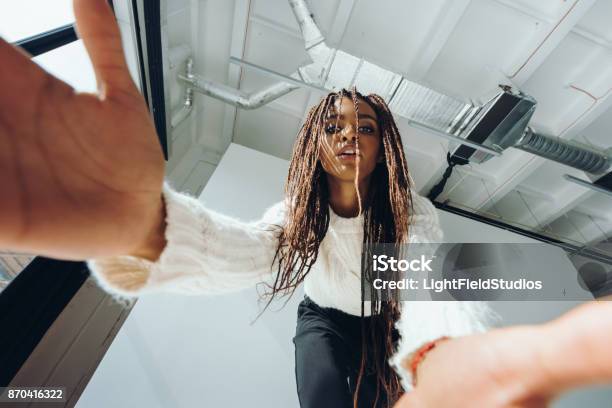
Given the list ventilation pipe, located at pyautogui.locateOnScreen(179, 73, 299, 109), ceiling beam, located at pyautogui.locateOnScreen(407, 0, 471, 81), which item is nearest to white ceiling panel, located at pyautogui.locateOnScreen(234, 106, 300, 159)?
ventilation pipe, located at pyautogui.locateOnScreen(179, 73, 299, 109)

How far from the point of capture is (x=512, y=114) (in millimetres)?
1409

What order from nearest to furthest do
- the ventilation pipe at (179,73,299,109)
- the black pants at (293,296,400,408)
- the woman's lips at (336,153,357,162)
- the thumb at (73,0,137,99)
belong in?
the thumb at (73,0,137,99) < the black pants at (293,296,400,408) < the woman's lips at (336,153,357,162) < the ventilation pipe at (179,73,299,109)

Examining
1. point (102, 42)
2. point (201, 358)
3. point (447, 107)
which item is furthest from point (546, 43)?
point (201, 358)

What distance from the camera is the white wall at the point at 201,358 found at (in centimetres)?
95

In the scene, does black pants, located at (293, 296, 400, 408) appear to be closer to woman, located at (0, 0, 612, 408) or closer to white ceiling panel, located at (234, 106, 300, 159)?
woman, located at (0, 0, 612, 408)

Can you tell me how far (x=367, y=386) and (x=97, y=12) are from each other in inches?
34.4

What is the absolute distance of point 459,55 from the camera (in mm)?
1568

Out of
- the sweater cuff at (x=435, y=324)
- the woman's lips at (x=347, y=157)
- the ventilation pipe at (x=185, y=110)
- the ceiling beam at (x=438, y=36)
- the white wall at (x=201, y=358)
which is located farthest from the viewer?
the ventilation pipe at (x=185, y=110)

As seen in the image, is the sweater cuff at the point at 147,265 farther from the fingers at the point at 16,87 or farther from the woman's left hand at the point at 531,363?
the woman's left hand at the point at 531,363

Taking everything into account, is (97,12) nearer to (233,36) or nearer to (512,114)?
(233,36)

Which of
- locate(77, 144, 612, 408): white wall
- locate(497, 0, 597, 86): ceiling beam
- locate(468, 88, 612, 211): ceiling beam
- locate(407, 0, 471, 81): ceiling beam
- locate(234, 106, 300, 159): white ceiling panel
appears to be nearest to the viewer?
locate(77, 144, 612, 408): white wall

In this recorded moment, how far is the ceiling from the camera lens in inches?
54.6

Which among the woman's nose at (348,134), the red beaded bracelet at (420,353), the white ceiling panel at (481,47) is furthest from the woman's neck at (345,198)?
the white ceiling panel at (481,47)

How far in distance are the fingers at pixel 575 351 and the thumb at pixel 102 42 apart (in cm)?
49
